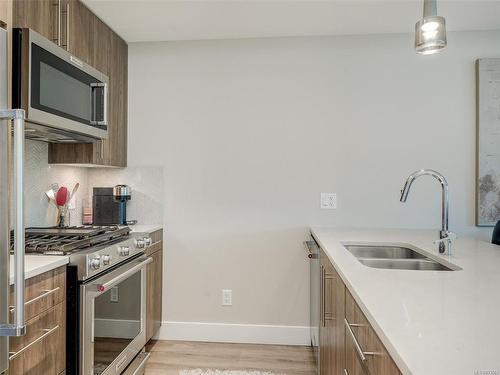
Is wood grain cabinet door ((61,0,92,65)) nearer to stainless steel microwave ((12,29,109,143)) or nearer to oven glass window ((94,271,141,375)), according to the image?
stainless steel microwave ((12,29,109,143))

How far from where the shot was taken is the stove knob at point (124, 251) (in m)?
1.95

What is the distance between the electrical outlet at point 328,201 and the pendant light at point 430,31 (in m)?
1.30

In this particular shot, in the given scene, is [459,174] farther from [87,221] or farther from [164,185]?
[87,221]

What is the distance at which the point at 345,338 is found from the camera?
1.29m

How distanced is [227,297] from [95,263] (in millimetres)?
1322

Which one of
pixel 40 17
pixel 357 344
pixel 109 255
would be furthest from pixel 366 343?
pixel 40 17

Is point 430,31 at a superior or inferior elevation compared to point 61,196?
superior

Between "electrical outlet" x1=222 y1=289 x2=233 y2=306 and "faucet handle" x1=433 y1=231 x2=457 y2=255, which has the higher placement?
"faucet handle" x1=433 y1=231 x2=457 y2=255

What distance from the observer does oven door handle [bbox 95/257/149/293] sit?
169 cm

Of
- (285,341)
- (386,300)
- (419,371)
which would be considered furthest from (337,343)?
(285,341)

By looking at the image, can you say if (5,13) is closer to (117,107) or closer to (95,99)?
(95,99)

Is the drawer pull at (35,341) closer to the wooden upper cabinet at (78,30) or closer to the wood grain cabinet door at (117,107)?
the wood grain cabinet door at (117,107)

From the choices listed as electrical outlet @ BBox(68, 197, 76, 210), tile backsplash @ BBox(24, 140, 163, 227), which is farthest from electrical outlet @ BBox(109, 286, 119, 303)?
electrical outlet @ BBox(68, 197, 76, 210)

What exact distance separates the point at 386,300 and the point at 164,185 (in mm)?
2151
